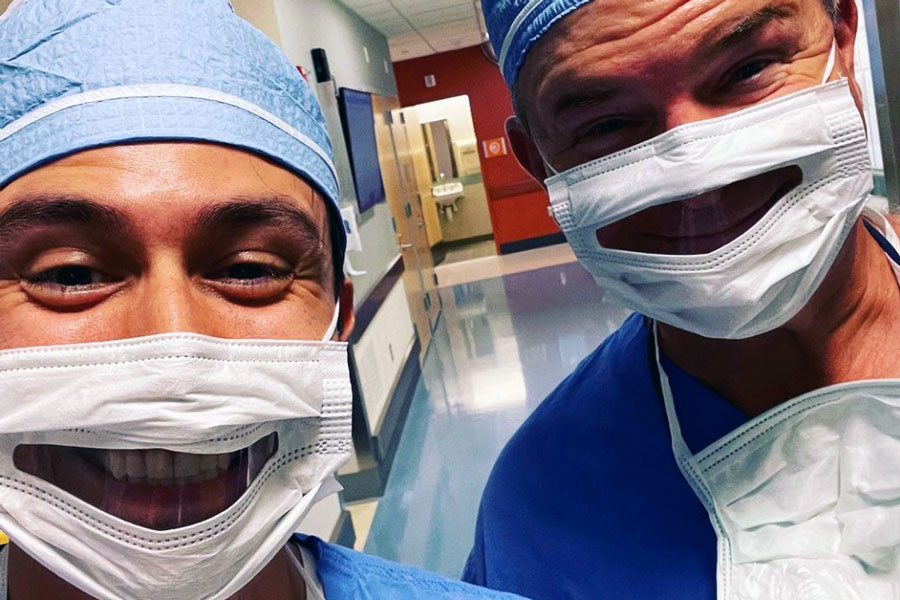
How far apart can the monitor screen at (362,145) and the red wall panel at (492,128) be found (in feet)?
15.3

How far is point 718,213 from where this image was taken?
916 millimetres

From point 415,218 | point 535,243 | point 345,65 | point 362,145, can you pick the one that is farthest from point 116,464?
point 535,243

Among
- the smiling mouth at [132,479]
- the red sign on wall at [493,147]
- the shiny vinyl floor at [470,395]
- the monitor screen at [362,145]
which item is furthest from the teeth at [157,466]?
the red sign on wall at [493,147]

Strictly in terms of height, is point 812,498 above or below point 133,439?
below

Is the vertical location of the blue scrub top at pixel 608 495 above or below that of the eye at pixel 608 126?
below

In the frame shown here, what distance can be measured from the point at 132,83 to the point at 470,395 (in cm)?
378

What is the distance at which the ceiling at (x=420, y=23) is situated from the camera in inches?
229

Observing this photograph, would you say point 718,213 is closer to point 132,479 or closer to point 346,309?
point 346,309

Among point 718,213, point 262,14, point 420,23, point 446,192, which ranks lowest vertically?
point 718,213

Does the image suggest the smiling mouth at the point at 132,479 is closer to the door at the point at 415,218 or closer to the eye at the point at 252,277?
the eye at the point at 252,277

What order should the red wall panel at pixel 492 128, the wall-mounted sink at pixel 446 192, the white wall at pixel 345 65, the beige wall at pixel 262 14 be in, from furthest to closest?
1. the wall-mounted sink at pixel 446 192
2. the red wall panel at pixel 492 128
3. the white wall at pixel 345 65
4. the beige wall at pixel 262 14

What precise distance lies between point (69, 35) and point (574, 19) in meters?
0.58

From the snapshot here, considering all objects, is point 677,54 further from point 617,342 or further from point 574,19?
point 617,342

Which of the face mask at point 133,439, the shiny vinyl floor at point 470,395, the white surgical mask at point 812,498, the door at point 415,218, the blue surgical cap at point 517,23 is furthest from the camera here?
the door at point 415,218
